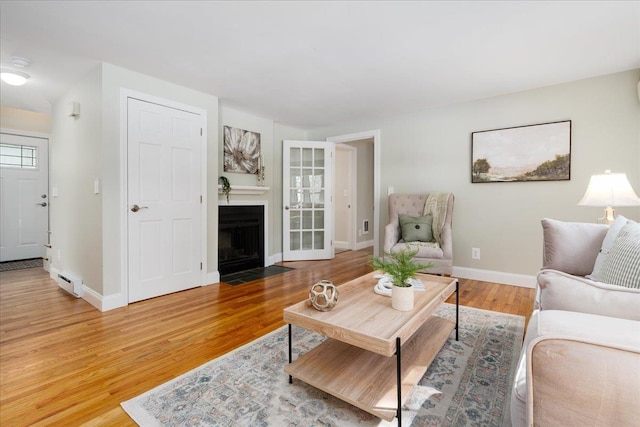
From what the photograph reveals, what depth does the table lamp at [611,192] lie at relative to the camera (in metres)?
2.19

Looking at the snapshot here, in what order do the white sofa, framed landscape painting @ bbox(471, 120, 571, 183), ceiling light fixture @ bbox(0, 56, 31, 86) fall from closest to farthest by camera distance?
1. the white sofa
2. ceiling light fixture @ bbox(0, 56, 31, 86)
3. framed landscape painting @ bbox(471, 120, 571, 183)

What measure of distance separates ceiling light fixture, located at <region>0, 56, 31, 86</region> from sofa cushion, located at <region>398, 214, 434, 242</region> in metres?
4.03

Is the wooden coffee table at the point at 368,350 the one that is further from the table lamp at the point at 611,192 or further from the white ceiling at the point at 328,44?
the white ceiling at the point at 328,44

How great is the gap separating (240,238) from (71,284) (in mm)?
1853

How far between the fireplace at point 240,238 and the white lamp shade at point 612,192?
360 cm

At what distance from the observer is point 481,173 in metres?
3.64

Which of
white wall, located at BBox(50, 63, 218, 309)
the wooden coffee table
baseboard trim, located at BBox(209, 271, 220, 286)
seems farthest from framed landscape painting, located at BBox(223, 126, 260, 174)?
the wooden coffee table

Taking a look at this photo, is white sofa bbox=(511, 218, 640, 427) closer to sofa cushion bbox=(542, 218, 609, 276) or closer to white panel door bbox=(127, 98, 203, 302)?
sofa cushion bbox=(542, 218, 609, 276)

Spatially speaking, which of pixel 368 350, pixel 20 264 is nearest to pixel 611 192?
pixel 368 350

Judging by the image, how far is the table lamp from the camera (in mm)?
2189

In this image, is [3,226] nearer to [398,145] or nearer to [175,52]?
[175,52]

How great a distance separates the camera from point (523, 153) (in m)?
3.36

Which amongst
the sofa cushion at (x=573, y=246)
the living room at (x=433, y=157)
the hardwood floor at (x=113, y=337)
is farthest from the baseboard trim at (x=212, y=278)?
the sofa cushion at (x=573, y=246)

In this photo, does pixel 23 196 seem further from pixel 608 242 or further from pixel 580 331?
pixel 608 242
